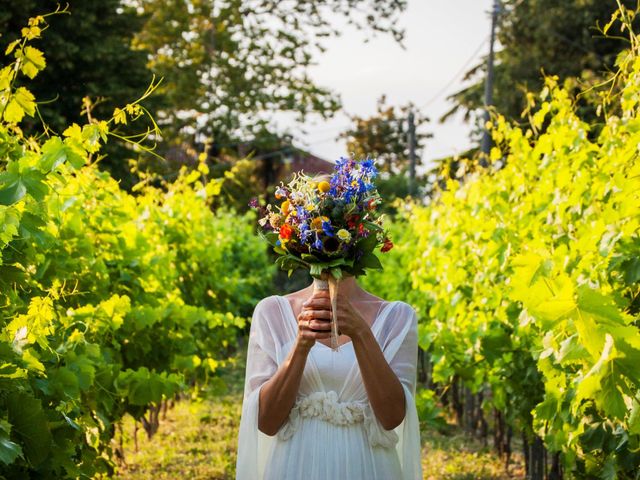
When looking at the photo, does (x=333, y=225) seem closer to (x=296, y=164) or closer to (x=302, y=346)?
(x=302, y=346)

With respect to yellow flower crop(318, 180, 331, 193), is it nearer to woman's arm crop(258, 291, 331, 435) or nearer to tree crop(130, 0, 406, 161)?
woman's arm crop(258, 291, 331, 435)

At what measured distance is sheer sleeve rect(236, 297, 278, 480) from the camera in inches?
143

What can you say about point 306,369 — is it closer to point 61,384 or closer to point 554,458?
point 61,384

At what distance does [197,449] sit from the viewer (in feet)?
33.5

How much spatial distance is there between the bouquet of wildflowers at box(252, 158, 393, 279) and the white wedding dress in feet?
1.07

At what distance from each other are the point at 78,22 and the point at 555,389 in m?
18.7

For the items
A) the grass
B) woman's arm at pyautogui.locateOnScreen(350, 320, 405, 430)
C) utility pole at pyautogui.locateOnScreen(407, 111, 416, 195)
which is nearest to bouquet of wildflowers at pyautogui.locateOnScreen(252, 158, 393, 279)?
woman's arm at pyautogui.locateOnScreen(350, 320, 405, 430)

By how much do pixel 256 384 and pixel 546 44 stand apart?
86.2ft

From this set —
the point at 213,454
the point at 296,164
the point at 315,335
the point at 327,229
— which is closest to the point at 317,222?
the point at 327,229

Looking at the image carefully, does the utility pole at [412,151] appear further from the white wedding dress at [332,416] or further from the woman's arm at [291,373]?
the woman's arm at [291,373]

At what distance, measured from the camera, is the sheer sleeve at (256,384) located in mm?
3625

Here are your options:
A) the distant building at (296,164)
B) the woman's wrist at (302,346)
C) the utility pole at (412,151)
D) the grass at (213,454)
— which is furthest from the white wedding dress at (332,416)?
the distant building at (296,164)

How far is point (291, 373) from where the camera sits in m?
3.47

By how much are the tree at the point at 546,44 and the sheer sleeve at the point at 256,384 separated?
23451mm
